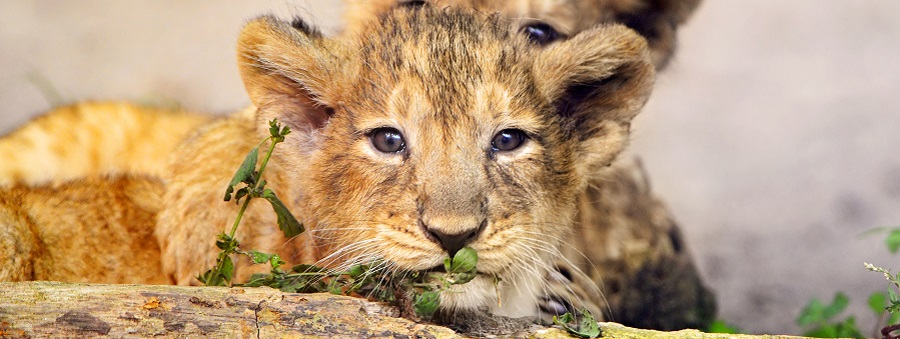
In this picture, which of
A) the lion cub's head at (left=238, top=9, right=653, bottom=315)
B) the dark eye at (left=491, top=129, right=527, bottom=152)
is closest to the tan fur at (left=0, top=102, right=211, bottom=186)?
the lion cub's head at (left=238, top=9, right=653, bottom=315)

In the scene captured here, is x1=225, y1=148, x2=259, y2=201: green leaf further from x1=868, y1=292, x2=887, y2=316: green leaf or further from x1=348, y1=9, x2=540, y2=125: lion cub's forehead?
x1=868, y1=292, x2=887, y2=316: green leaf

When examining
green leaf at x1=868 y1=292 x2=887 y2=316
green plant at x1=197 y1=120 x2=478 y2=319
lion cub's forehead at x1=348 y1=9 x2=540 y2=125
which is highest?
lion cub's forehead at x1=348 y1=9 x2=540 y2=125

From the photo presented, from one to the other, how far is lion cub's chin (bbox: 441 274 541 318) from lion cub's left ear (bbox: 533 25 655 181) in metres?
0.57

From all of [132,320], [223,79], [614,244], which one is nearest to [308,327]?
[132,320]

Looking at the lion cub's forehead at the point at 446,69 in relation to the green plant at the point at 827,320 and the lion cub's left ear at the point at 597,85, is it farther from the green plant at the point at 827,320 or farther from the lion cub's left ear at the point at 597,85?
the green plant at the point at 827,320

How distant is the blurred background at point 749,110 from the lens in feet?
20.9

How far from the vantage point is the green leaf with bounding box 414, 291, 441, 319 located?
9.57 ft

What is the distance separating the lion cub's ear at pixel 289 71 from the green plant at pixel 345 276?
1.62ft

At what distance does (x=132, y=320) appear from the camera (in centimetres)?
267

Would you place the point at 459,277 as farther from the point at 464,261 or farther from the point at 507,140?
the point at 507,140

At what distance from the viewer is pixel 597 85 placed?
4059 mm

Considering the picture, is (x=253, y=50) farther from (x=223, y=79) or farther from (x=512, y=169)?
(x=223, y=79)

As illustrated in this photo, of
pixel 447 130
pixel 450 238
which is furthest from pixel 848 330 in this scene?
pixel 450 238

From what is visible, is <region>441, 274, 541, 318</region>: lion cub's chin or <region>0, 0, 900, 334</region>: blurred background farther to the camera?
<region>0, 0, 900, 334</region>: blurred background
